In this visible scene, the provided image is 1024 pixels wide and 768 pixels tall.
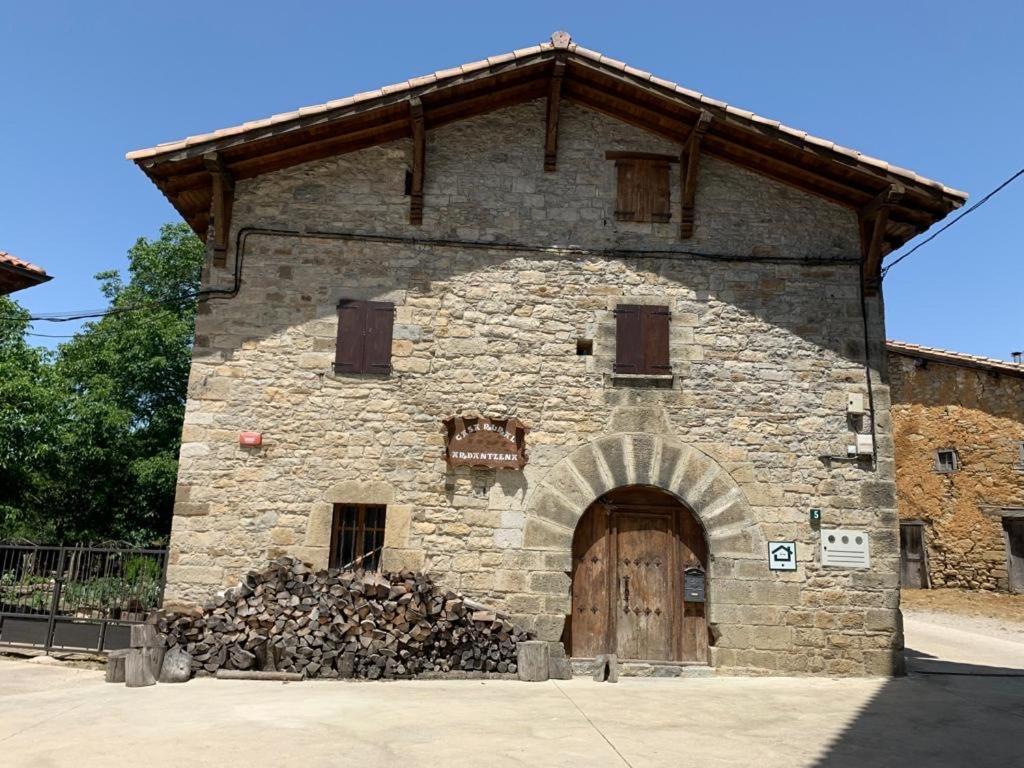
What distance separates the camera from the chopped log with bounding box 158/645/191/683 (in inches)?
282

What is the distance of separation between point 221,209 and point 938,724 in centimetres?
887

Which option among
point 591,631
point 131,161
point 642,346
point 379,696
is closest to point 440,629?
point 379,696

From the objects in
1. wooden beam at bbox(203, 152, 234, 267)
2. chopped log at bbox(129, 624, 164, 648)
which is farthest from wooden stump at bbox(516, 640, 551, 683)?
wooden beam at bbox(203, 152, 234, 267)

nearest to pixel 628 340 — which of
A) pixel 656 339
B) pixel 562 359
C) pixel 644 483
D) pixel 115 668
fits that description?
pixel 656 339

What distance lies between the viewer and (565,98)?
31.8ft

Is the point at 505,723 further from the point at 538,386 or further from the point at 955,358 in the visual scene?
the point at 955,358

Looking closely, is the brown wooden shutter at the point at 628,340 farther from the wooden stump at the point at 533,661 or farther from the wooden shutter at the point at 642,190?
the wooden stump at the point at 533,661

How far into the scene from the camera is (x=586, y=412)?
8828 mm

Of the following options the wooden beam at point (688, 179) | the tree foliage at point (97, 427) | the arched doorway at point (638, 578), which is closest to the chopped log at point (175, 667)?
the arched doorway at point (638, 578)

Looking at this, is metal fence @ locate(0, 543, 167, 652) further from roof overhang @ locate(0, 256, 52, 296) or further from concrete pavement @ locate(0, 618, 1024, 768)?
roof overhang @ locate(0, 256, 52, 296)

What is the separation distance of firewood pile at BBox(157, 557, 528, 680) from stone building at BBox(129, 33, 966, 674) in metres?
0.44

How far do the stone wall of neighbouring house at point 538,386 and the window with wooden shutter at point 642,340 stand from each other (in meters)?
0.15

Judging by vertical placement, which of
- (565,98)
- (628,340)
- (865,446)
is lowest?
(865,446)

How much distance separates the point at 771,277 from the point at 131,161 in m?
7.58
